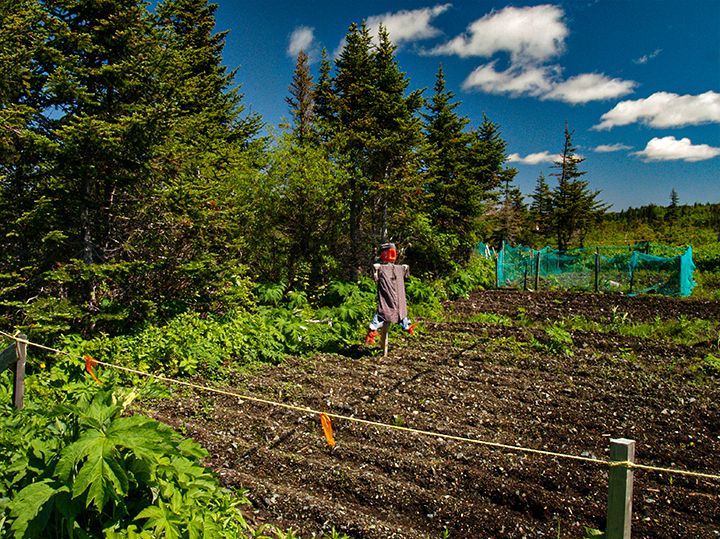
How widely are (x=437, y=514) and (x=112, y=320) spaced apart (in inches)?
207

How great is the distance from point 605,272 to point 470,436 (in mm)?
10564

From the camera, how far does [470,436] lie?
3977mm

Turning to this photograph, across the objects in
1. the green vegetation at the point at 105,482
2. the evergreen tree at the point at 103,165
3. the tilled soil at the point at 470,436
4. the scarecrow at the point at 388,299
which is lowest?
the tilled soil at the point at 470,436

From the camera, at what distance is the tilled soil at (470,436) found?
114 inches

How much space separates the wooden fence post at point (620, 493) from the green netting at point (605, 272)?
11.1 meters

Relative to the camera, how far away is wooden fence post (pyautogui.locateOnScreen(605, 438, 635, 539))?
6.03ft

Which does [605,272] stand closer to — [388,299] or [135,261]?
[388,299]

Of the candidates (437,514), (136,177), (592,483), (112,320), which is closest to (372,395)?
(437,514)

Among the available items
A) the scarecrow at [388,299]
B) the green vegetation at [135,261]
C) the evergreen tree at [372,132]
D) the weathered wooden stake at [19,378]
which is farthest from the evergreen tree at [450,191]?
the weathered wooden stake at [19,378]

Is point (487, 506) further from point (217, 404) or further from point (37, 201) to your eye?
point (37, 201)

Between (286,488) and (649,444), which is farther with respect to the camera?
(649,444)

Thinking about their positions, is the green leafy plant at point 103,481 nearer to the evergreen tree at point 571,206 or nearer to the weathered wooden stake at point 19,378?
the weathered wooden stake at point 19,378

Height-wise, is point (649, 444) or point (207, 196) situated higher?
point (207, 196)

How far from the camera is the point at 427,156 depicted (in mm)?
12930
